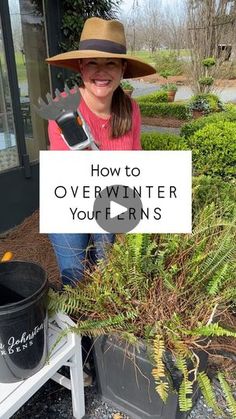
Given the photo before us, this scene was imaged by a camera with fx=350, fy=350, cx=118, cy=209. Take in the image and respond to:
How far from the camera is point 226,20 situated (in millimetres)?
8711

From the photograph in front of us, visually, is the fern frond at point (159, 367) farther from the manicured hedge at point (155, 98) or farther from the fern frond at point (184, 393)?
the manicured hedge at point (155, 98)

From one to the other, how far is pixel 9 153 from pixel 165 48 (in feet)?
57.8

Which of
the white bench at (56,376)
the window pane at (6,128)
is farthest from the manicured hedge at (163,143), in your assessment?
the white bench at (56,376)

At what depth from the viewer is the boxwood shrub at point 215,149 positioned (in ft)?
12.4

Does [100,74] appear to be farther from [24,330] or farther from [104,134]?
[24,330]

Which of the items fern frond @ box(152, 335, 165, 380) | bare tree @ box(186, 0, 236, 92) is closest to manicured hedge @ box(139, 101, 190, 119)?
bare tree @ box(186, 0, 236, 92)

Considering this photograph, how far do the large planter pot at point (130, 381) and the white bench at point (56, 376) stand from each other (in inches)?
4.3

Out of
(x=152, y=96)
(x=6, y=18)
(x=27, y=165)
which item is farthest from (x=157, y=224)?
(x=152, y=96)

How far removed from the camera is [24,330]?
1.11m

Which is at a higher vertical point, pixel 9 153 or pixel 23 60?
pixel 23 60

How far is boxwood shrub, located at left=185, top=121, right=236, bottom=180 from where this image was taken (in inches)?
149

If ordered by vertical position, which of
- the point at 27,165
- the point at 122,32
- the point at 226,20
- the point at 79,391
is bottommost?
the point at 79,391

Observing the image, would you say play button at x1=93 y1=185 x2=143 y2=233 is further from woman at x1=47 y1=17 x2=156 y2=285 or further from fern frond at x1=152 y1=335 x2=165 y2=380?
fern frond at x1=152 y1=335 x2=165 y2=380

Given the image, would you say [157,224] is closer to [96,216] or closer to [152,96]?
[96,216]
